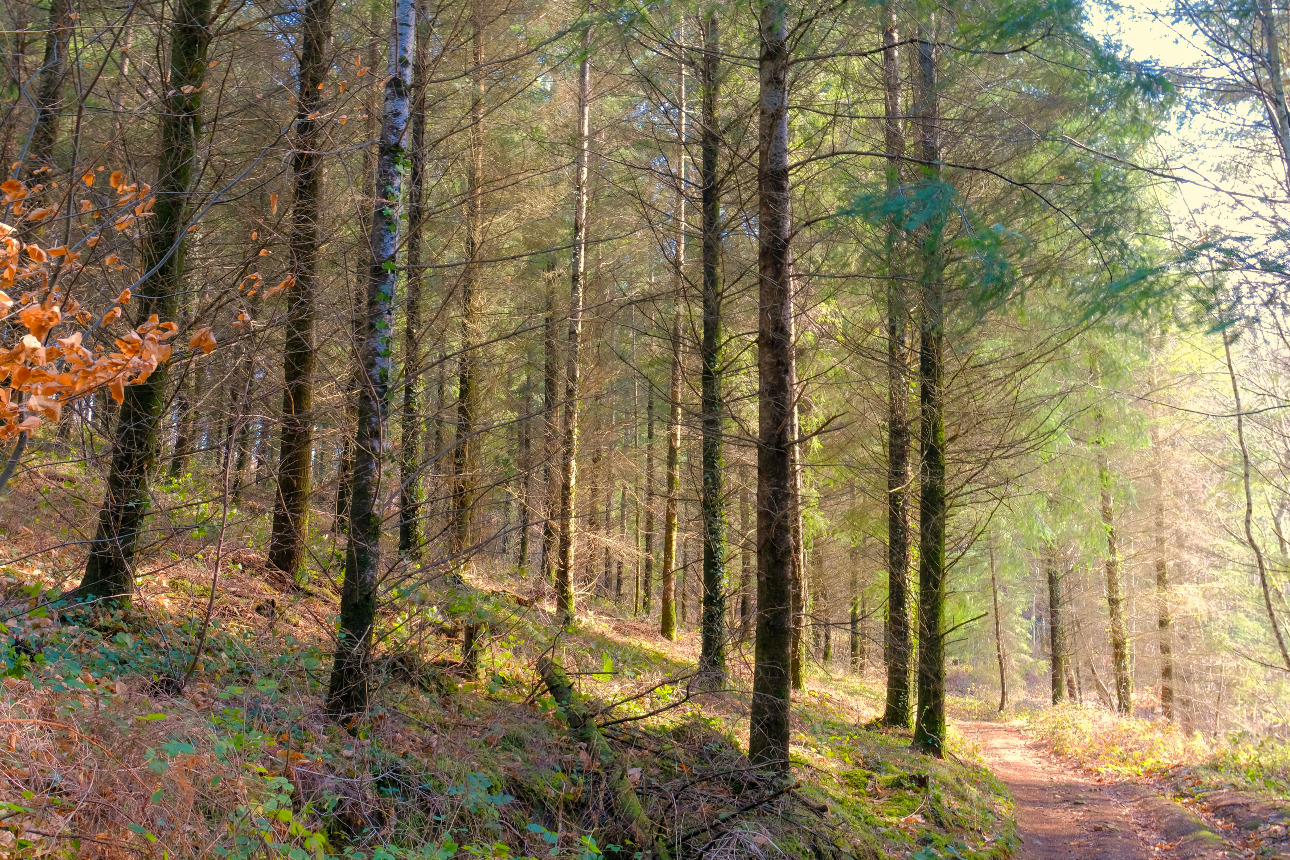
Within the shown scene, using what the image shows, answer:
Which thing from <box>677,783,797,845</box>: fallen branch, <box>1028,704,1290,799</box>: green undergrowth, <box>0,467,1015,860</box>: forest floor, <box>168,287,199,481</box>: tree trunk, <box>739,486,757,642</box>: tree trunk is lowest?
<box>1028,704,1290,799</box>: green undergrowth

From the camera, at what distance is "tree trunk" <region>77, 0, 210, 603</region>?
5191 millimetres

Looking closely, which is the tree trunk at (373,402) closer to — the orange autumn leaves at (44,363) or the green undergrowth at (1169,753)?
the orange autumn leaves at (44,363)

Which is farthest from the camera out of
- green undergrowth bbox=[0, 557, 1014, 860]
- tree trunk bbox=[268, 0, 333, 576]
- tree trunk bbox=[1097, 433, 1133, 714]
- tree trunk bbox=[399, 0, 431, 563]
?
tree trunk bbox=[1097, 433, 1133, 714]

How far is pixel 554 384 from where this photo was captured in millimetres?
15375

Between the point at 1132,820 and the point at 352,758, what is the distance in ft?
30.7

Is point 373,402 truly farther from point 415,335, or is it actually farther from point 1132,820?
point 1132,820

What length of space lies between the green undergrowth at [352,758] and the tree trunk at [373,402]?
0.76 ft

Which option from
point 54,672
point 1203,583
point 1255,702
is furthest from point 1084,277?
point 1255,702

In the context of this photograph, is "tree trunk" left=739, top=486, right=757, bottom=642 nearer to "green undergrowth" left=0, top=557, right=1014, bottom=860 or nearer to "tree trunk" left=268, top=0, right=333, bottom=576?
"green undergrowth" left=0, top=557, right=1014, bottom=860

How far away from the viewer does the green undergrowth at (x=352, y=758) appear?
3.13 metres

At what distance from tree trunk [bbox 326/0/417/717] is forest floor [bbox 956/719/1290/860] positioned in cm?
664

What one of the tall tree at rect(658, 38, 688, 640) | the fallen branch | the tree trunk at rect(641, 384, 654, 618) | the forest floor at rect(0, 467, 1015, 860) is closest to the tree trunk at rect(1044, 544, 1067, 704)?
the tree trunk at rect(641, 384, 654, 618)

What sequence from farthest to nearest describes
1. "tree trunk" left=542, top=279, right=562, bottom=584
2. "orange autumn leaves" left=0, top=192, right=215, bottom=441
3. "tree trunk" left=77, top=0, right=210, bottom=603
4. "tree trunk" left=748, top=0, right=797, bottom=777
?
"tree trunk" left=542, top=279, right=562, bottom=584, "tree trunk" left=748, top=0, right=797, bottom=777, "tree trunk" left=77, top=0, right=210, bottom=603, "orange autumn leaves" left=0, top=192, right=215, bottom=441

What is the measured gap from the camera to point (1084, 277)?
321 inches
